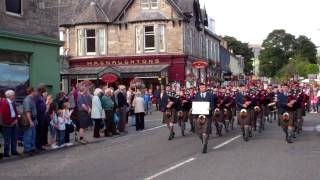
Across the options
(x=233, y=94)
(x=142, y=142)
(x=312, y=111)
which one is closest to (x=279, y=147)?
(x=142, y=142)

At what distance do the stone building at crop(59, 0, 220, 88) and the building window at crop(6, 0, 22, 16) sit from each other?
20.1m

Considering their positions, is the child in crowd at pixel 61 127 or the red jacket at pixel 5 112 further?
the child in crowd at pixel 61 127

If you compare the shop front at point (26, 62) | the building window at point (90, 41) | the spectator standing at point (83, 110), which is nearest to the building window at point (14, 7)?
the shop front at point (26, 62)

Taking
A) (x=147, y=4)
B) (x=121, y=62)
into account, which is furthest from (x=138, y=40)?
(x=147, y=4)

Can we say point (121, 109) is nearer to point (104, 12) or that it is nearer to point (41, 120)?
point (41, 120)

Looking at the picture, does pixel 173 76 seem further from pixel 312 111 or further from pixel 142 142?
pixel 142 142

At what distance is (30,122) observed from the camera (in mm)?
16078

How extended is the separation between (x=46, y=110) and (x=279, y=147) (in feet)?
22.8

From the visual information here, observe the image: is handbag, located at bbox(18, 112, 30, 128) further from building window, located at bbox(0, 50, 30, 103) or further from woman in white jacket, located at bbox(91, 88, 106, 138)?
building window, located at bbox(0, 50, 30, 103)

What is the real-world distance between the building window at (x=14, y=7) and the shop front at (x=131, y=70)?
2010cm

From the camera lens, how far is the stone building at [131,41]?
46.2 m

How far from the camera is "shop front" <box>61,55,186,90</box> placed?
1800 inches

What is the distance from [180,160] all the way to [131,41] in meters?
33.9

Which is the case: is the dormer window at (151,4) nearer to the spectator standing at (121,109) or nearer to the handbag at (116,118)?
the spectator standing at (121,109)
